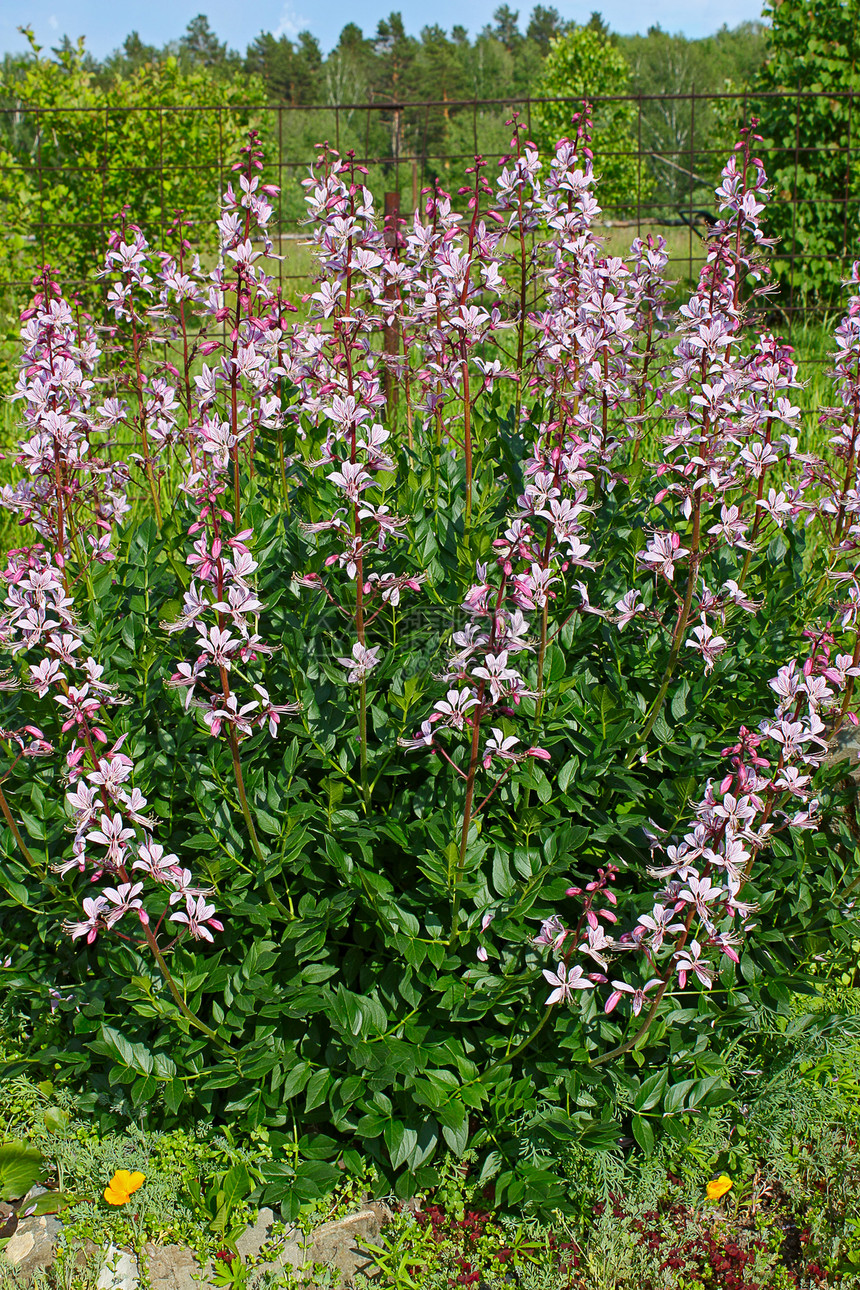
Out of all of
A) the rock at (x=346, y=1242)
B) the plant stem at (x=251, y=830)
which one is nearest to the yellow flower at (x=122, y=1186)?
the rock at (x=346, y=1242)

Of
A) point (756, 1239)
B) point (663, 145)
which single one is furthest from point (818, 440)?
point (663, 145)

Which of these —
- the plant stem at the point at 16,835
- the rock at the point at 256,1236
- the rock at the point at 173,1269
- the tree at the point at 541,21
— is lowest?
the rock at the point at 173,1269

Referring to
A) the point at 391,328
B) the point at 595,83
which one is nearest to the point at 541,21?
the point at 595,83

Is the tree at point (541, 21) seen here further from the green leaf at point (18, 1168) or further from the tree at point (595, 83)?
the green leaf at point (18, 1168)

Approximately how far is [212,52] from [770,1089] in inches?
4159

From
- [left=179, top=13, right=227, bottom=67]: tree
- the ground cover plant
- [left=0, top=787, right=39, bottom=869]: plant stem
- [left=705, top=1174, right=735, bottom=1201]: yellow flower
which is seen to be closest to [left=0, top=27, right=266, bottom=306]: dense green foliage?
the ground cover plant

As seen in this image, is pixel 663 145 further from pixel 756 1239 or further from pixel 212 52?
pixel 212 52

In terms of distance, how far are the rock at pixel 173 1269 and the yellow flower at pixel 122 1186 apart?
165mm

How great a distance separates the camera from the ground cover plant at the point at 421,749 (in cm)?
247

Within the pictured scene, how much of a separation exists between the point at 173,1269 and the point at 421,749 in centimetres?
156

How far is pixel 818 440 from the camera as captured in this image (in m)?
6.46

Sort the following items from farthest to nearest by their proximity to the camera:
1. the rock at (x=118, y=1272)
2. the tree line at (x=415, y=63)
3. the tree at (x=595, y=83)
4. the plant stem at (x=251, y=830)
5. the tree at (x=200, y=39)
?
the tree at (x=200, y=39) → the tree line at (x=415, y=63) → the tree at (x=595, y=83) → the rock at (x=118, y=1272) → the plant stem at (x=251, y=830)

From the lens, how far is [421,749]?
274 cm

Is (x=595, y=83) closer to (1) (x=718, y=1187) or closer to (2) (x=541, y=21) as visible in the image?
(1) (x=718, y=1187)
